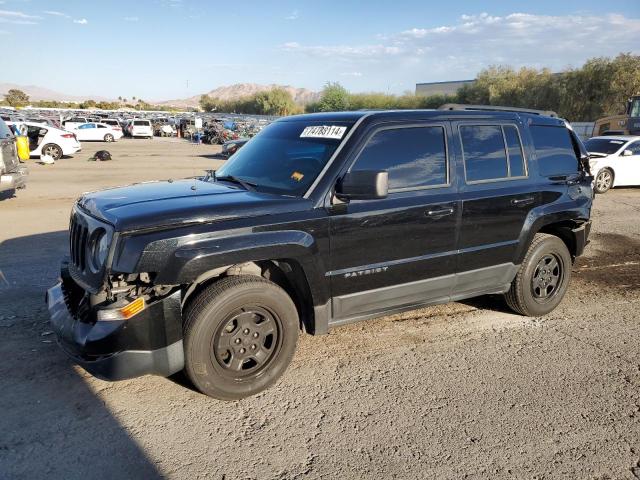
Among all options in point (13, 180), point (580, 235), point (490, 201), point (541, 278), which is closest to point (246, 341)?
point (490, 201)

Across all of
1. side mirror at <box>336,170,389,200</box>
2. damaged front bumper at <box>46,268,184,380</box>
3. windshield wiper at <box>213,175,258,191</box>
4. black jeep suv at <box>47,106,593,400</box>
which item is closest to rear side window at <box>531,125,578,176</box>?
black jeep suv at <box>47,106,593,400</box>

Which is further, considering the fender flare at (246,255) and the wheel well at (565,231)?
the wheel well at (565,231)

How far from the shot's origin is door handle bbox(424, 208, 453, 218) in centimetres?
390

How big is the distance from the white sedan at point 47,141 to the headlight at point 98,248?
68.4 ft

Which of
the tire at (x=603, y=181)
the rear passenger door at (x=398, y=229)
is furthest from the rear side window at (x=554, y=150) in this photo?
the tire at (x=603, y=181)

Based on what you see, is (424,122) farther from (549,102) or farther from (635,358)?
(549,102)

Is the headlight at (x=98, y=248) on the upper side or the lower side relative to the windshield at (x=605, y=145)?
lower

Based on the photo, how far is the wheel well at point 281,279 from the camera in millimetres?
3314

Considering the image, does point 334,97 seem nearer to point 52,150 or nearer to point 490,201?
point 52,150

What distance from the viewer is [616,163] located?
14.1 metres

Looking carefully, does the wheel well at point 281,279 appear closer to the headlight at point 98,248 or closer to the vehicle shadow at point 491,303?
the headlight at point 98,248

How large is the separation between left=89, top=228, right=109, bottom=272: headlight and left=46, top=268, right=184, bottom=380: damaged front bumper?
287mm

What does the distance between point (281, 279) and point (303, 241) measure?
473mm

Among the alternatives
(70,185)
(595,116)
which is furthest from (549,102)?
(70,185)
